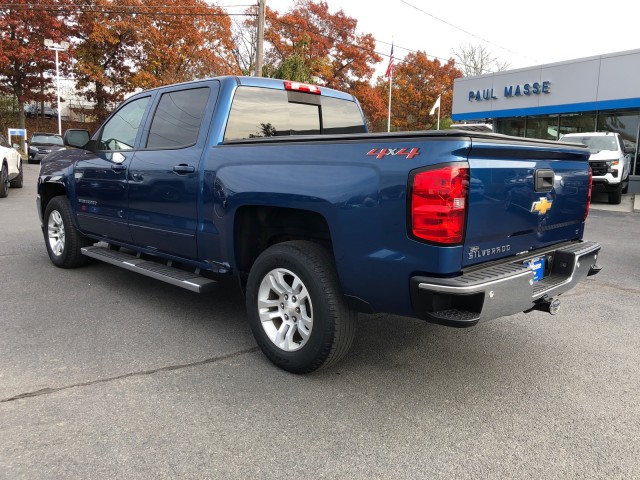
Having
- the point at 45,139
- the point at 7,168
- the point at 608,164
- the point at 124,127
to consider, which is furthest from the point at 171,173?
the point at 45,139

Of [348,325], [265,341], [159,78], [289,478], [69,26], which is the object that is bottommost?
[289,478]

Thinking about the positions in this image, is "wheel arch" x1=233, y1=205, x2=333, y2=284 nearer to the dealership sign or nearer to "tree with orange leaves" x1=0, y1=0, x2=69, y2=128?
the dealership sign

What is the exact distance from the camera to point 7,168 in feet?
42.3

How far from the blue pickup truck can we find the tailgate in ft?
0.04

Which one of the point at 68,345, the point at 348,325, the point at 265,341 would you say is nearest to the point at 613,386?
the point at 348,325

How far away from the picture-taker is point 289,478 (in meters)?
2.30

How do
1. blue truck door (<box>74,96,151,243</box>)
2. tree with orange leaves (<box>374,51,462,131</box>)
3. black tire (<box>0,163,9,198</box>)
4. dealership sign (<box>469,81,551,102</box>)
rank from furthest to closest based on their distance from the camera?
tree with orange leaves (<box>374,51,462,131</box>)
dealership sign (<box>469,81,551,102</box>)
black tire (<box>0,163,9,198</box>)
blue truck door (<box>74,96,151,243</box>)

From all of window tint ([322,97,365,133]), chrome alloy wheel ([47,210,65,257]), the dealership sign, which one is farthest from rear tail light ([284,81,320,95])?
the dealership sign

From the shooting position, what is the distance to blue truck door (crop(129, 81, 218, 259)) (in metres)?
3.96

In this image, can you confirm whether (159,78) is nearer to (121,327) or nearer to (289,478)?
(121,327)

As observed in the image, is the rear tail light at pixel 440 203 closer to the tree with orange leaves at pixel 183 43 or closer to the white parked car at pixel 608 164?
the white parked car at pixel 608 164

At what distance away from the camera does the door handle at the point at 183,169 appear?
389 centimetres

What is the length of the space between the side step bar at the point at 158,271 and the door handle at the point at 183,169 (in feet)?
2.75

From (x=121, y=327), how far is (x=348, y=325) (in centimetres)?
207
